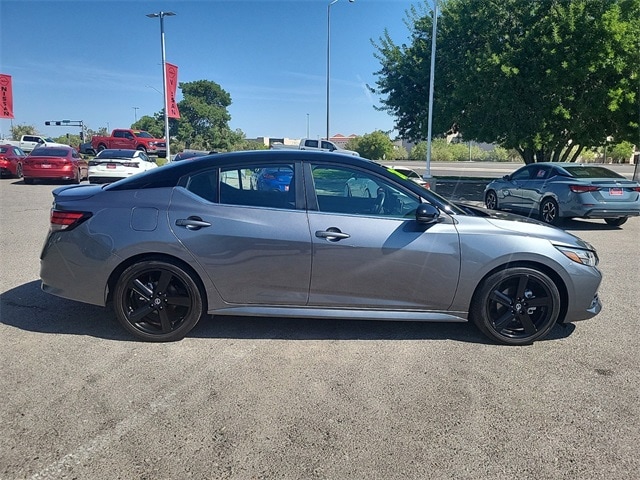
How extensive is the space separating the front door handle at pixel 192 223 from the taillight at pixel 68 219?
78cm

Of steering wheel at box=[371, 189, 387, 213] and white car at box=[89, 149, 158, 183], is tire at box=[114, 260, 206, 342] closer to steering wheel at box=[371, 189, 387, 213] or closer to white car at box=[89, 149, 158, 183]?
steering wheel at box=[371, 189, 387, 213]

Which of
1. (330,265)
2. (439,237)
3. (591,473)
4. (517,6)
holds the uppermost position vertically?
(517,6)

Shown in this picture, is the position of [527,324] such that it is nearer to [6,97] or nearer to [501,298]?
[501,298]

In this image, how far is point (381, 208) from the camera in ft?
12.4

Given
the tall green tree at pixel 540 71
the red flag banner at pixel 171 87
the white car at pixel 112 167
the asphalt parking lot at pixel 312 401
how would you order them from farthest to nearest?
the red flag banner at pixel 171 87 → the white car at pixel 112 167 → the tall green tree at pixel 540 71 → the asphalt parking lot at pixel 312 401

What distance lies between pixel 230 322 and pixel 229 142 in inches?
2591

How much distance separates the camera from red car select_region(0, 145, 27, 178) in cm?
1823

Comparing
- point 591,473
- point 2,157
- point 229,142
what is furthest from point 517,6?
point 229,142

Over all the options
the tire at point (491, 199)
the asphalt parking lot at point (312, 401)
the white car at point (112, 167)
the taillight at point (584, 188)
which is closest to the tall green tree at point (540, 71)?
the tire at point (491, 199)

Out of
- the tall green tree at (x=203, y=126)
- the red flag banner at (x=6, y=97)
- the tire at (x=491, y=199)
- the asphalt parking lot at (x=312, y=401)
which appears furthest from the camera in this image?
the tall green tree at (x=203, y=126)

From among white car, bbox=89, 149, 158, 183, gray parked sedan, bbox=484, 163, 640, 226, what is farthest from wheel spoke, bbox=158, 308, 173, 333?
white car, bbox=89, 149, 158, 183

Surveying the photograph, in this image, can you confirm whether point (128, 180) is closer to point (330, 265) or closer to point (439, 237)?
point (330, 265)

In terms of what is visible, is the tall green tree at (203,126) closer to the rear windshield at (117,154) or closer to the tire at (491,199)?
the rear windshield at (117,154)

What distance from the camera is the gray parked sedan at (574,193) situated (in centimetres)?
945
